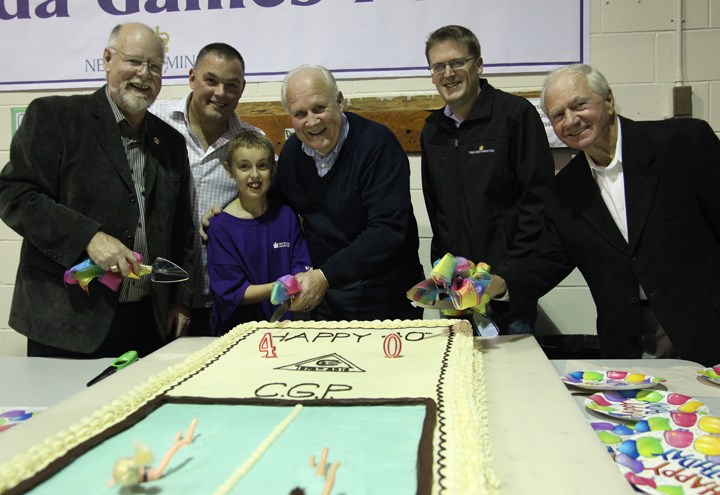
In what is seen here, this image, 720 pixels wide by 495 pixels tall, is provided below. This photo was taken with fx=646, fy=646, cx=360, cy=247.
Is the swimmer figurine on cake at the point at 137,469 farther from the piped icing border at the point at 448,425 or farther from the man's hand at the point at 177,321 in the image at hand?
the man's hand at the point at 177,321

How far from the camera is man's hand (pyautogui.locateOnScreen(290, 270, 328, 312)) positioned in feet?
6.45

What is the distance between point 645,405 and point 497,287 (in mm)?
634

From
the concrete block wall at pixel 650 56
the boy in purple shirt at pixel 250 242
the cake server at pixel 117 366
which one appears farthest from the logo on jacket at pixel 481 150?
the cake server at pixel 117 366

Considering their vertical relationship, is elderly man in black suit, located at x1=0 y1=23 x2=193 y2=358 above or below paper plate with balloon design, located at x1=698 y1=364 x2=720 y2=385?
above

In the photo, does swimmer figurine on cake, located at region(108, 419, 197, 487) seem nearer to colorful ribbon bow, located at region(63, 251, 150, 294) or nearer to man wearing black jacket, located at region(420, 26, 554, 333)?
colorful ribbon bow, located at region(63, 251, 150, 294)

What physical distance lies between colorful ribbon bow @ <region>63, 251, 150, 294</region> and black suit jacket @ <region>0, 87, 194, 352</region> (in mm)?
84

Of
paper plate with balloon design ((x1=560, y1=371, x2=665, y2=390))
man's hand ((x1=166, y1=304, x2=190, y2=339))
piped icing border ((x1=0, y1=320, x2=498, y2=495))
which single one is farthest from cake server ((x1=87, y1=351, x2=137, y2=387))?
paper plate with balloon design ((x1=560, y1=371, x2=665, y2=390))

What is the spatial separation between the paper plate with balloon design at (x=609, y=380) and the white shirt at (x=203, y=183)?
1.47m

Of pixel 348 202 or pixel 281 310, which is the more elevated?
pixel 348 202

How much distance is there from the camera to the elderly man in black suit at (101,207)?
1907 mm

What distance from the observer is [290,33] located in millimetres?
3180

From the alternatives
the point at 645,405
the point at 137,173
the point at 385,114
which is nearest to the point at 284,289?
the point at 137,173

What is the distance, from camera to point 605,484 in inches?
33.6

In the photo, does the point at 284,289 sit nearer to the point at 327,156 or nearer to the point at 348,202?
the point at 348,202
